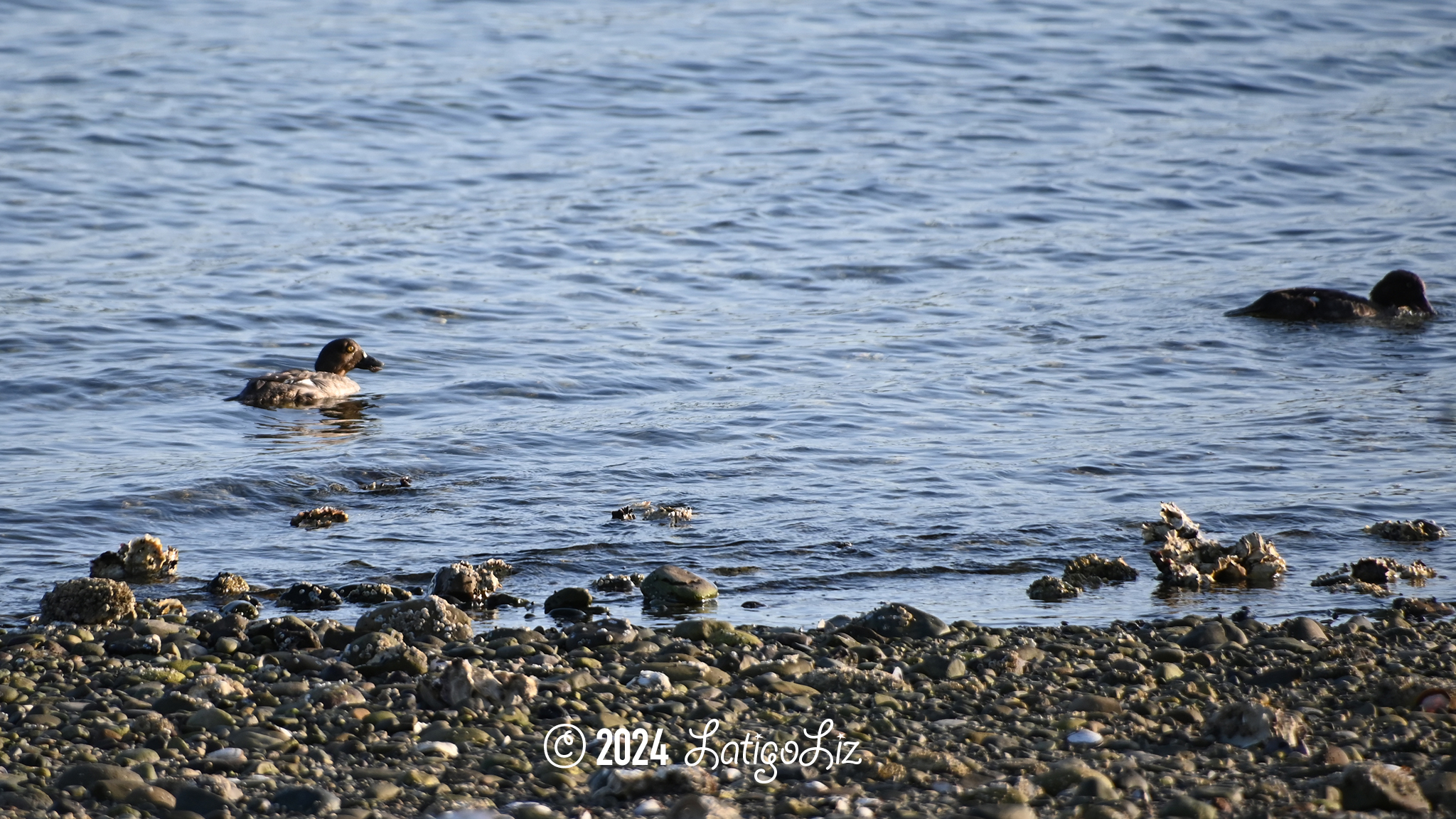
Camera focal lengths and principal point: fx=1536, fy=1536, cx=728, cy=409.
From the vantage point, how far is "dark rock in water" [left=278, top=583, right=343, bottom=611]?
655cm

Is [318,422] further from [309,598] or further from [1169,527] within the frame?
[1169,527]

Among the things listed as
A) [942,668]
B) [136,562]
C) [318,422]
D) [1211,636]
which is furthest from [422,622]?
[318,422]

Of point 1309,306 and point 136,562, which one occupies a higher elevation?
point 136,562

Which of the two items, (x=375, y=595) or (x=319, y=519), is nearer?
(x=375, y=595)

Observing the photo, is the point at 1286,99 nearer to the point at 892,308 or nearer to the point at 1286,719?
the point at 892,308

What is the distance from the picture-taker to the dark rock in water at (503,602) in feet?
21.7

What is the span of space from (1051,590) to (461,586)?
8.49 ft

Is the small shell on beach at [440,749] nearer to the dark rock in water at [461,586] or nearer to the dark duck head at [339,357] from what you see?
the dark rock in water at [461,586]

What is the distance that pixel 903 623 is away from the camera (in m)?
6.03

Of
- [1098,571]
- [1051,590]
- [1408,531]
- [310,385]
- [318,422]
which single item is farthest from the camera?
[310,385]

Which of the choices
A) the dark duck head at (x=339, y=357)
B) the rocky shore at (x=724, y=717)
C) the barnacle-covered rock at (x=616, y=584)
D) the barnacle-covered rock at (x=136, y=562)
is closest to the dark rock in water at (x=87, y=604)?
the rocky shore at (x=724, y=717)

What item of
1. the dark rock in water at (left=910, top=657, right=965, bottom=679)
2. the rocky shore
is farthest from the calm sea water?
the dark rock in water at (left=910, top=657, right=965, bottom=679)

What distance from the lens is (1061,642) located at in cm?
589

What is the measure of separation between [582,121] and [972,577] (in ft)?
45.4
